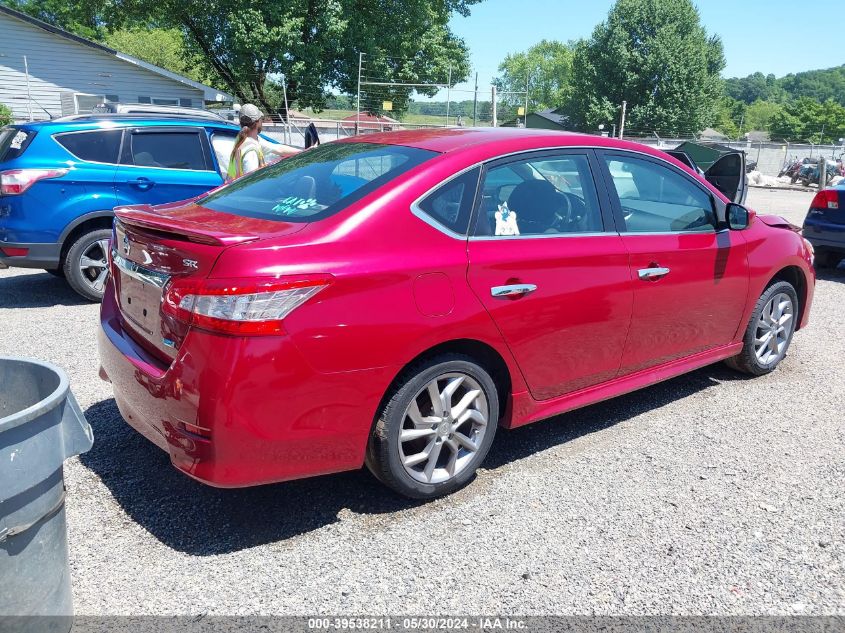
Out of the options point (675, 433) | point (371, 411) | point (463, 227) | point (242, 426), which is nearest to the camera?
point (242, 426)

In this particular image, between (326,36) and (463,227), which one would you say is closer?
(463,227)

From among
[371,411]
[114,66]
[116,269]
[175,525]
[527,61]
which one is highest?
[527,61]

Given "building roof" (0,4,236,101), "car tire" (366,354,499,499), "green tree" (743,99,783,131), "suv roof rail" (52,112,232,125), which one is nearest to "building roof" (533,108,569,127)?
"building roof" (0,4,236,101)

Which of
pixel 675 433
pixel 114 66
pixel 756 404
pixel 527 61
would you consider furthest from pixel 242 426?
pixel 527 61

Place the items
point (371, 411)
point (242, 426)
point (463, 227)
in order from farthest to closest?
point (463, 227) → point (371, 411) → point (242, 426)

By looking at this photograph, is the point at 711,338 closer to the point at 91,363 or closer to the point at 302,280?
the point at 302,280

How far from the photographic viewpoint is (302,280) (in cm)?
275

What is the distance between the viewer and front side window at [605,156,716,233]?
4.04 metres

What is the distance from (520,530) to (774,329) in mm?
2996

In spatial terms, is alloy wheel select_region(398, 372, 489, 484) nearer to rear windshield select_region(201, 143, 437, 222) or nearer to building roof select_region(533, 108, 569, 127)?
rear windshield select_region(201, 143, 437, 222)

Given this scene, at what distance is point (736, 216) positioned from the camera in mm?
4504

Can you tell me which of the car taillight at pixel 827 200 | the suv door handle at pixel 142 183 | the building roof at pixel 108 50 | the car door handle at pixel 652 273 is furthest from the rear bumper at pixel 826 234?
the building roof at pixel 108 50

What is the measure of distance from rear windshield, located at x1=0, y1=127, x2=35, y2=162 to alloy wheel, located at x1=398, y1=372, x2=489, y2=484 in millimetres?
5321

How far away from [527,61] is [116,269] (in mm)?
132064
